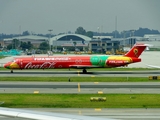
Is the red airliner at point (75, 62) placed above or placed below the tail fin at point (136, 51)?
below

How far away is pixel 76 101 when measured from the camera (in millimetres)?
40031

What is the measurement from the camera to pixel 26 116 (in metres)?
15.4

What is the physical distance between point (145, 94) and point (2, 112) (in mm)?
31240

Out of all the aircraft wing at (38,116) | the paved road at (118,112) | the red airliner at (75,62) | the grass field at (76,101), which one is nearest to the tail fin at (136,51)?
the red airliner at (75,62)

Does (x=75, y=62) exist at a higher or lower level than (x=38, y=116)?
lower

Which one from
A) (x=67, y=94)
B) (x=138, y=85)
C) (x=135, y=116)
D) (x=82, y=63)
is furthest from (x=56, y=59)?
(x=135, y=116)

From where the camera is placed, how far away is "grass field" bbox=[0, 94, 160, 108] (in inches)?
1475

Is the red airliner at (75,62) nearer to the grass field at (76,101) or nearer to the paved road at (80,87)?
the paved road at (80,87)

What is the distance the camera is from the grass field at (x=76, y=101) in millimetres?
37469

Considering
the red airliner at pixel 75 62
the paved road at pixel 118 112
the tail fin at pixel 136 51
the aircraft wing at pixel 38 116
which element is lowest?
the paved road at pixel 118 112

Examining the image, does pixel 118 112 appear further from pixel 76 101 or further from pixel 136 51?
pixel 136 51

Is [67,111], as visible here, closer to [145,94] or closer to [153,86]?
[145,94]

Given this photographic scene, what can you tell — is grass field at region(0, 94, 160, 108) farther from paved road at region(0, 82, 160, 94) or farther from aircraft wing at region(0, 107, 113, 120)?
aircraft wing at region(0, 107, 113, 120)

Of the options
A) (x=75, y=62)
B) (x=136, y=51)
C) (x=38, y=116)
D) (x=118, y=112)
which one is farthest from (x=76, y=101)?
(x=136, y=51)
